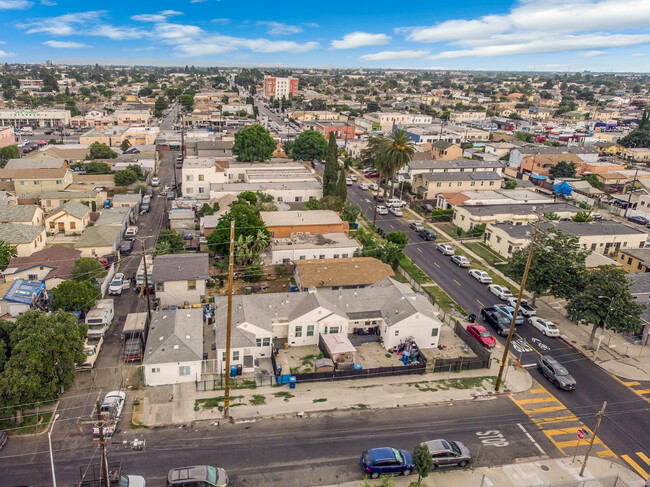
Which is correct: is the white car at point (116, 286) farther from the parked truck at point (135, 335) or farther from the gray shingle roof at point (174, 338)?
the gray shingle roof at point (174, 338)

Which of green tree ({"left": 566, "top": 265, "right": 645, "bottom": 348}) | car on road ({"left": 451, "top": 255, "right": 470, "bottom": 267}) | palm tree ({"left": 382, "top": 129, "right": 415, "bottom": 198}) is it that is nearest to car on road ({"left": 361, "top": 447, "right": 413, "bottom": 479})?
green tree ({"left": 566, "top": 265, "right": 645, "bottom": 348})

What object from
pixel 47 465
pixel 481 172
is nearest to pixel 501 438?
pixel 47 465

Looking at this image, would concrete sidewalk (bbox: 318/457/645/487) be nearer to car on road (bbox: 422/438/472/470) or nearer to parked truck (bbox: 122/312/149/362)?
car on road (bbox: 422/438/472/470)

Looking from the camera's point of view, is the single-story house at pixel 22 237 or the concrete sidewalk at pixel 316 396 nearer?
the concrete sidewalk at pixel 316 396

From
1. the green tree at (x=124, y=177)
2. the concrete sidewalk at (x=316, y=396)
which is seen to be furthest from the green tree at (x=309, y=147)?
the concrete sidewalk at (x=316, y=396)

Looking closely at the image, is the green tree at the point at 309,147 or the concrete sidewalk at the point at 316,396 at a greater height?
the green tree at the point at 309,147

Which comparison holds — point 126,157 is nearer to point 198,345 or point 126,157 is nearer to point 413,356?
point 198,345
